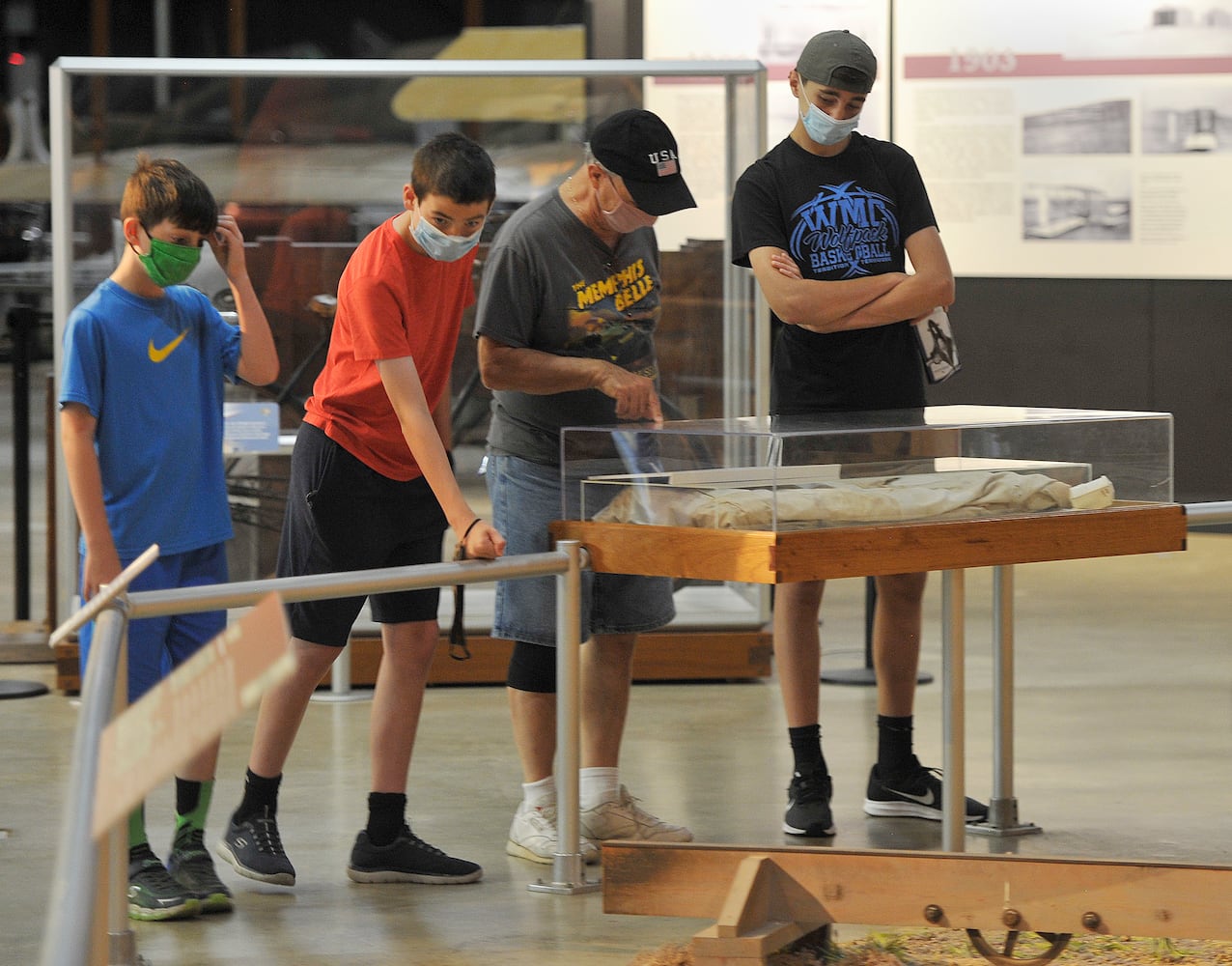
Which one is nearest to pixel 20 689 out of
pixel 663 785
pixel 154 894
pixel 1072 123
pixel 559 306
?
pixel 663 785

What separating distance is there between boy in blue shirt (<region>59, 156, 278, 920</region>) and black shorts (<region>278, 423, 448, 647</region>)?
0.49 ft

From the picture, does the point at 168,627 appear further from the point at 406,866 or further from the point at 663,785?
the point at 663,785

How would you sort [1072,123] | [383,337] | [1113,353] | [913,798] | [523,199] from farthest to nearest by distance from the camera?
[1113,353] < [1072,123] < [523,199] < [913,798] < [383,337]

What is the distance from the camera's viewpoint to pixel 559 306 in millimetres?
3793

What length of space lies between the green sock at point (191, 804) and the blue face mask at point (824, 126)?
1.83 m

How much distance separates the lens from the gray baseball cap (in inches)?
157

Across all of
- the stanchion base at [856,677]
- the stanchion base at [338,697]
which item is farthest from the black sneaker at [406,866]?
the stanchion base at [856,677]

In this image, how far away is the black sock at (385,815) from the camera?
3830 mm

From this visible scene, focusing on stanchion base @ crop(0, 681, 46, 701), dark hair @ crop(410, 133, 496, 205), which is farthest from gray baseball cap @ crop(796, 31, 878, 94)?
stanchion base @ crop(0, 681, 46, 701)

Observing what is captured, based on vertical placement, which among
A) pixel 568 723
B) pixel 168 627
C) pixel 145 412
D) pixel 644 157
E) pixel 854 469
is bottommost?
pixel 568 723

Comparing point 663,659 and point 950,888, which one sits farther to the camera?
point 663,659

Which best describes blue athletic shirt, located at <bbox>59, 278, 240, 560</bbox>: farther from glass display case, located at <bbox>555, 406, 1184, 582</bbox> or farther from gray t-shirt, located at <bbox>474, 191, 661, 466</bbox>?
glass display case, located at <bbox>555, 406, 1184, 582</bbox>

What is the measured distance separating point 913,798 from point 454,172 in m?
1.83

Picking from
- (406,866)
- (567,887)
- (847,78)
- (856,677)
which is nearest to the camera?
(567,887)
